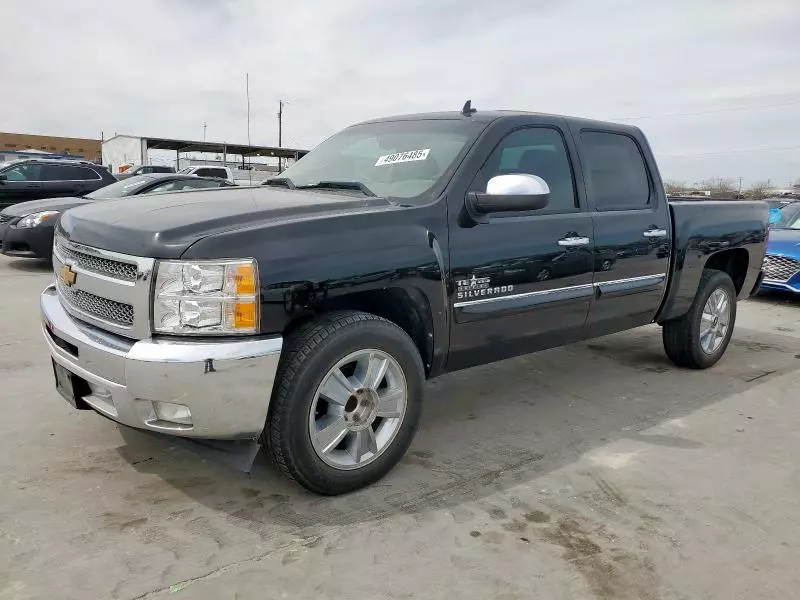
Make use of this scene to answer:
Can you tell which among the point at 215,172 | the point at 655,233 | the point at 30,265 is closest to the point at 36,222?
the point at 30,265

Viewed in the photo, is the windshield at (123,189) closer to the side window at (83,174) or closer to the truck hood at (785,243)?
the side window at (83,174)

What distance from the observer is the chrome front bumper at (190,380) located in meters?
2.54

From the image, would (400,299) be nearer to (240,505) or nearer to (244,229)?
(244,229)

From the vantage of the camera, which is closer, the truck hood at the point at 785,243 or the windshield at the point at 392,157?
the windshield at the point at 392,157

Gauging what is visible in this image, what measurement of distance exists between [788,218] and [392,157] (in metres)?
8.35

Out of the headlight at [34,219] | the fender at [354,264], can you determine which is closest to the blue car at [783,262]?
the fender at [354,264]

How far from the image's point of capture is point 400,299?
10.4 ft

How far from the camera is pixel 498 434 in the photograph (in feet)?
12.6

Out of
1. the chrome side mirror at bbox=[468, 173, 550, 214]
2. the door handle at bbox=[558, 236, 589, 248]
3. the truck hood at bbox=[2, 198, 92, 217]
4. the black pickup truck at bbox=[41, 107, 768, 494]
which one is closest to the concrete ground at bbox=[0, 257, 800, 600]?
the black pickup truck at bbox=[41, 107, 768, 494]

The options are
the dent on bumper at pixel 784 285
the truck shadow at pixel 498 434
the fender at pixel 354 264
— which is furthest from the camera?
the dent on bumper at pixel 784 285

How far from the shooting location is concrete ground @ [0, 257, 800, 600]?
2412 mm

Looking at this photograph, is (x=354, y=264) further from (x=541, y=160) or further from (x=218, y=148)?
(x=218, y=148)

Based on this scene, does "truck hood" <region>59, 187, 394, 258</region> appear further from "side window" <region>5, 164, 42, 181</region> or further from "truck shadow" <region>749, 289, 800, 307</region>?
"side window" <region>5, 164, 42, 181</region>

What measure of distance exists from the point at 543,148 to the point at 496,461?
186cm
